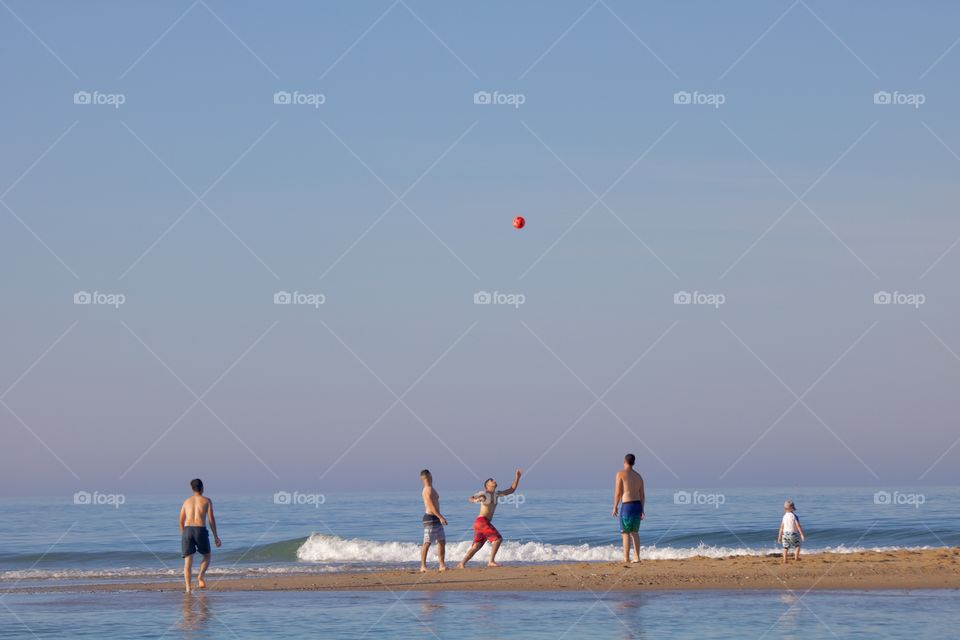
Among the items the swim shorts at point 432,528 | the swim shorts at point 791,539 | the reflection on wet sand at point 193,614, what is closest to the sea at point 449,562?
the reflection on wet sand at point 193,614

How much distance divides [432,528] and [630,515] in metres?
3.47

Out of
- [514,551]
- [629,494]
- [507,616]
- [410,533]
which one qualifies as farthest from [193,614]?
[410,533]

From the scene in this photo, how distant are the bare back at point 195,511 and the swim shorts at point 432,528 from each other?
3.79m

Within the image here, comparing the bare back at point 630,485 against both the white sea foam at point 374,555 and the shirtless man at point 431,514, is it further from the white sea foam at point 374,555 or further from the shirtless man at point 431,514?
the white sea foam at point 374,555

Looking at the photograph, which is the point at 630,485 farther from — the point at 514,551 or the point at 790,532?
the point at 514,551

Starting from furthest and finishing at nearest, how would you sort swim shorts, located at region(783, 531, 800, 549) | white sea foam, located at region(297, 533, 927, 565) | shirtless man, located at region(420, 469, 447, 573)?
1. white sea foam, located at region(297, 533, 927, 565)
2. swim shorts, located at region(783, 531, 800, 549)
3. shirtless man, located at region(420, 469, 447, 573)

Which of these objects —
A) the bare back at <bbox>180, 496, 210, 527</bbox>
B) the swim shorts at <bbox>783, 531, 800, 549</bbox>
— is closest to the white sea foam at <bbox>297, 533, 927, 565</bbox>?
the swim shorts at <bbox>783, 531, 800, 549</bbox>

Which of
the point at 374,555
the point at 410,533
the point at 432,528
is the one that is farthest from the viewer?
the point at 410,533

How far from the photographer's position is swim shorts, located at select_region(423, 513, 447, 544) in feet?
66.4

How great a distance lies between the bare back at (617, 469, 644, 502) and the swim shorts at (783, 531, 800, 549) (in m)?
3.19

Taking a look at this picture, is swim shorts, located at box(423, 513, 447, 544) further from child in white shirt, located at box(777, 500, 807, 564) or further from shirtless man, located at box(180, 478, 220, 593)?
child in white shirt, located at box(777, 500, 807, 564)

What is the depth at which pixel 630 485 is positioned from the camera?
20.2 meters

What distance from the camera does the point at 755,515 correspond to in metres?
41.6

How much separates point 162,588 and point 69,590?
8.05ft
